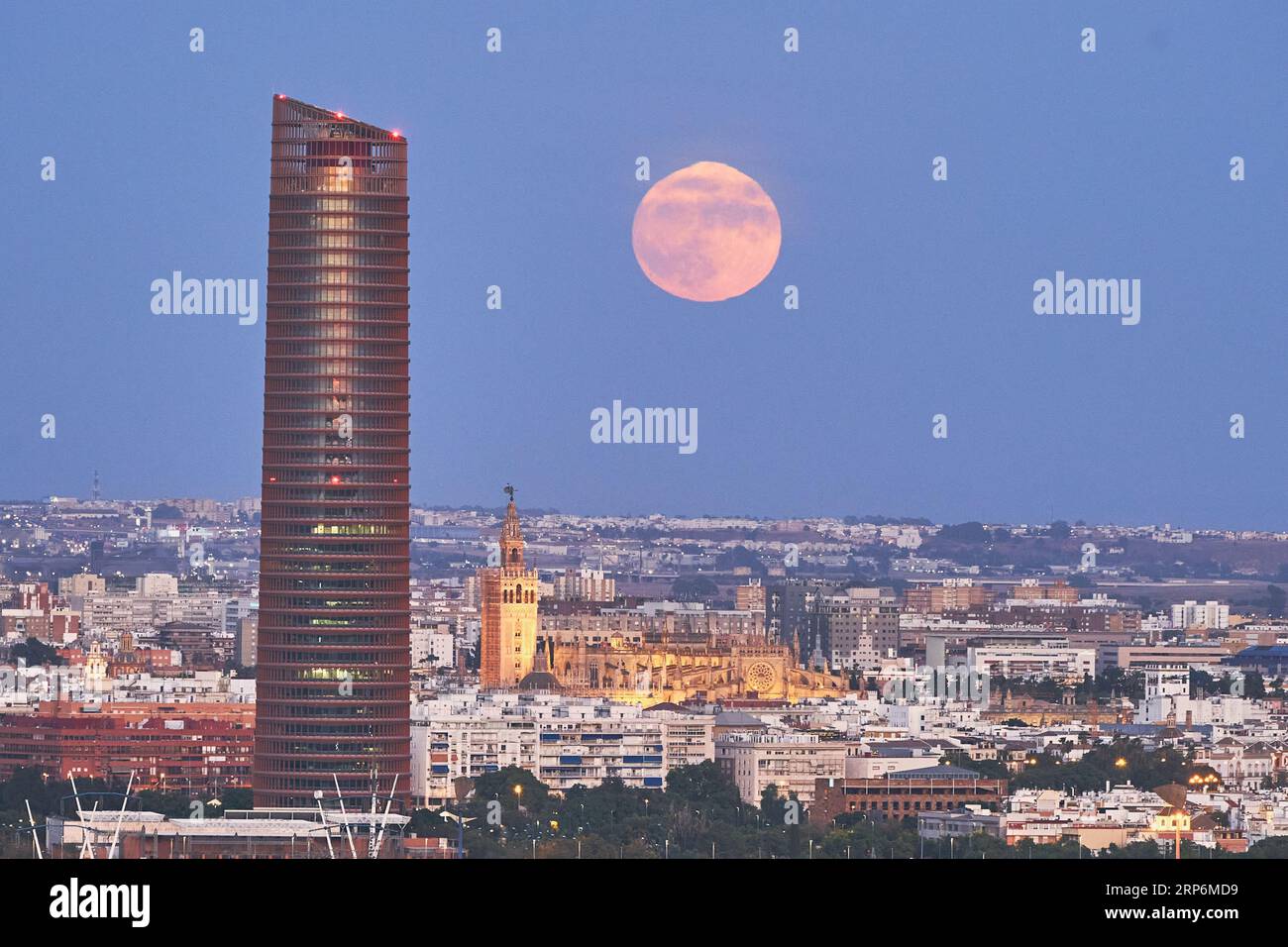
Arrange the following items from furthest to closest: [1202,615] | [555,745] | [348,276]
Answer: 1. [1202,615]
2. [555,745]
3. [348,276]

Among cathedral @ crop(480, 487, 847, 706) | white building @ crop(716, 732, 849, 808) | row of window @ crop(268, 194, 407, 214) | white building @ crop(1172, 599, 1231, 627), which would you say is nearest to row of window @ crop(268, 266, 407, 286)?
row of window @ crop(268, 194, 407, 214)

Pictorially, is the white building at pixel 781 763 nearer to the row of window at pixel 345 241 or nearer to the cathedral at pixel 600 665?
the row of window at pixel 345 241

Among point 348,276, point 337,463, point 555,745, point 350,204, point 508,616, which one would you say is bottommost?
point 555,745

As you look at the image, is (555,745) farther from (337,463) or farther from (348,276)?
(348,276)

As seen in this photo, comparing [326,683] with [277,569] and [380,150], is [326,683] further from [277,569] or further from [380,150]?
[380,150]

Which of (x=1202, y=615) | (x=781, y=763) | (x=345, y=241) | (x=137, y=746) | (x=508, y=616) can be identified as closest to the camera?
(x=345, y=241)

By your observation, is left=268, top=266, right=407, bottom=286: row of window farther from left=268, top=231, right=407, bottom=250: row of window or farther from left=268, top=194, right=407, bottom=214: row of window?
left=268, top=194, right=407, bottom=214: row of window

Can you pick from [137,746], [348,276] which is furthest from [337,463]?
[137,746]

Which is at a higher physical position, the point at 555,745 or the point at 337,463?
the point at 337,463
